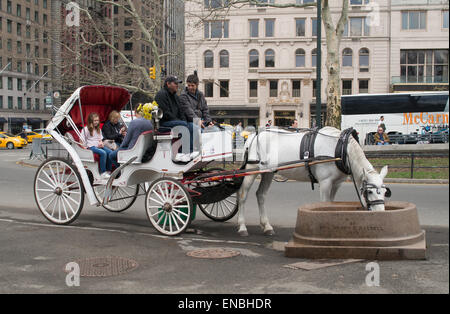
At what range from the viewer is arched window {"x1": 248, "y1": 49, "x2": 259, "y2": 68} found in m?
60.5

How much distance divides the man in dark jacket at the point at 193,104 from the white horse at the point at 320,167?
1.03 metres

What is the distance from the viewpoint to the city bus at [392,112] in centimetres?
3634

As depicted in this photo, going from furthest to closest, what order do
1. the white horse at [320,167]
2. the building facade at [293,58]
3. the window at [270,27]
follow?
the window at [270,27] → the building facade at [293,58] → the white horse at [320,167]

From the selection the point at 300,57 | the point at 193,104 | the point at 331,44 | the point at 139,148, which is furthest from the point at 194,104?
the point at 300,57

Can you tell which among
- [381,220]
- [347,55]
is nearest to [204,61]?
[347,55]

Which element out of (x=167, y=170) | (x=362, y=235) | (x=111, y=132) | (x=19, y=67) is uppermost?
(x=19, y=67)

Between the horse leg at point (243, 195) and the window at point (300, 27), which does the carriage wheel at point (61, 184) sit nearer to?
the horse leg at point (243, 195)

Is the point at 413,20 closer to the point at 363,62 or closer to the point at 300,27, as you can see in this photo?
the point at 363,62

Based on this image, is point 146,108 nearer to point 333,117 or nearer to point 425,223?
point 425,223

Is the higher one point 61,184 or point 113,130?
point 113,130

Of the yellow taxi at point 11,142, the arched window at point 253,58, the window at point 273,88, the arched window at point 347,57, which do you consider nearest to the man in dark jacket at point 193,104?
the yellow taxi at point 11,142

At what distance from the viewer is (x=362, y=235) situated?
582cm

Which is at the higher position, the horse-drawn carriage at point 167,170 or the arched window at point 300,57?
the arched window at point 300,57

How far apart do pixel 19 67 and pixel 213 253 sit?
8115cm
